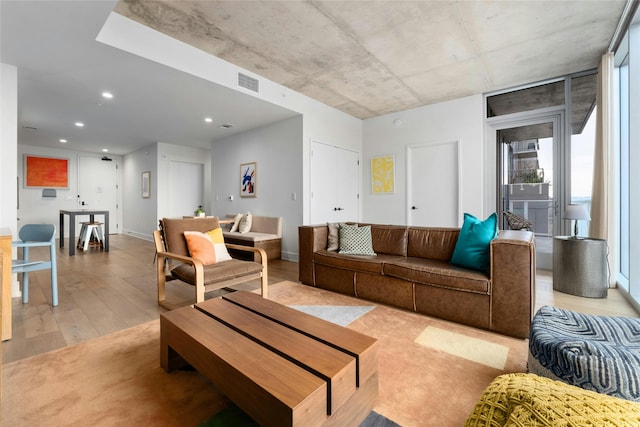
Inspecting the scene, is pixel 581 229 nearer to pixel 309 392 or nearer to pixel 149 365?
pixel 309 392

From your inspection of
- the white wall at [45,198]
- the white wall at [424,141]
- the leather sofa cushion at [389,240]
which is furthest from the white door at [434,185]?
the white wall at [45,198]

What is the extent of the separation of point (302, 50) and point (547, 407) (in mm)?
3773

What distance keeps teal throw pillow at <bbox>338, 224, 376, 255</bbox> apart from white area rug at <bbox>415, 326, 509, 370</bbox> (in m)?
1.17

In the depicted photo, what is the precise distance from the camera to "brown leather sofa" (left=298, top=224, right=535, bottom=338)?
216 cm

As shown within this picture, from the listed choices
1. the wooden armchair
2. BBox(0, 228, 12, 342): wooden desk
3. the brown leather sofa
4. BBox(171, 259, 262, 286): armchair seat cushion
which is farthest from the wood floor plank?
the brown leather sofa

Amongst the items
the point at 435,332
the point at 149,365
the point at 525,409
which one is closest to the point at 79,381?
the point at 149,365

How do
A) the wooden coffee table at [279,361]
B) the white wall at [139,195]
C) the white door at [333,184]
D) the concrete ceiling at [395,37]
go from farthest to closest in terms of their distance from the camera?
the white wall at [139,195], the white door at [333,184], the concrete ceiling at [395,37], the wooden coffee table at [279,361]

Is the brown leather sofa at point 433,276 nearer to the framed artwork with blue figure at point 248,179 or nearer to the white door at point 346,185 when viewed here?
the white door at point 346,185

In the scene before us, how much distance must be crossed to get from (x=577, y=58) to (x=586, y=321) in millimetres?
3748

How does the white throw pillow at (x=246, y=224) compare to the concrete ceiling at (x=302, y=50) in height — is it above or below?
below

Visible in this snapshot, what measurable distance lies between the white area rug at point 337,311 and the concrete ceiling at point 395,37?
2.90m

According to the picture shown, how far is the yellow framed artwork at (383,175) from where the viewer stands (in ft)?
18.7

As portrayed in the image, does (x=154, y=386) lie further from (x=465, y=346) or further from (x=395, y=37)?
(x=395, y=37)

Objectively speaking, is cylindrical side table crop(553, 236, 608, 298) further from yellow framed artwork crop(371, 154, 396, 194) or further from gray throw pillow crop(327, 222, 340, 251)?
yellow framed artwork crop(371, 154, 396, 194)
